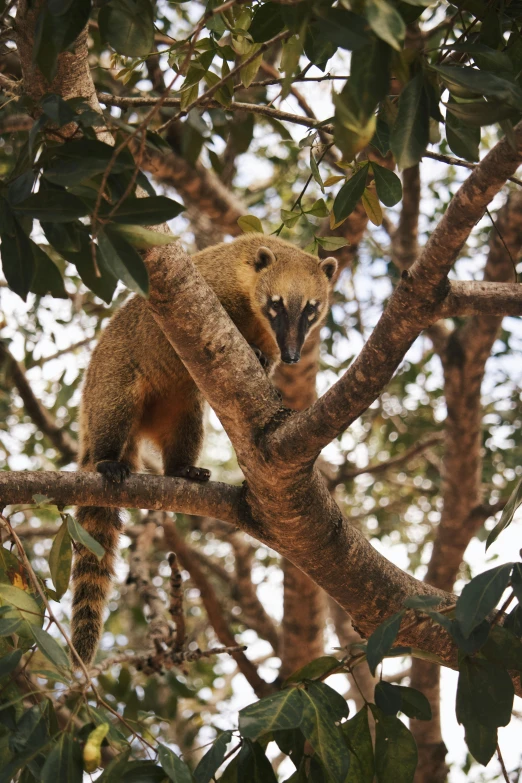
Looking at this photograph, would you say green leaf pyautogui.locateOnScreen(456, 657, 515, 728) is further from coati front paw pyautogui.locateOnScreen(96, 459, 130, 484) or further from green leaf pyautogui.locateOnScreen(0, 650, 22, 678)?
coati front paw pyautogui.locateOnScreen(96, 459, 130, 484)

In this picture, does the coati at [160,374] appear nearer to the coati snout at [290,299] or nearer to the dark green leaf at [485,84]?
the coati snout at [290,299]

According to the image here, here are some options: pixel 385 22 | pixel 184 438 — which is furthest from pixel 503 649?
pixel 184 438

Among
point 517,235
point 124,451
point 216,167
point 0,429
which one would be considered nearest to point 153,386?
point 124,451

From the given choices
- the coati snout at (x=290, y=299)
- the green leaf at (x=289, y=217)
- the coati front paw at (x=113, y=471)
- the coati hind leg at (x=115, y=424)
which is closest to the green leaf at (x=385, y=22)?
the green leaf at (x=289, y=217)

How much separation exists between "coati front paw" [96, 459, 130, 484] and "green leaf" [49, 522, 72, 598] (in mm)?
632

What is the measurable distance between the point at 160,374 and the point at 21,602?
2019 millimetres

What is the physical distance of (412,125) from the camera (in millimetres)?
1692

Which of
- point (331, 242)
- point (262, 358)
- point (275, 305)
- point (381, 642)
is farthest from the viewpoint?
point (275, 305)

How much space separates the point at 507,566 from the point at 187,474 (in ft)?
7.41

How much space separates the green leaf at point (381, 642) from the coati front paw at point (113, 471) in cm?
147

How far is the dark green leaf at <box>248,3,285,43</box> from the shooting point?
229 centimetres

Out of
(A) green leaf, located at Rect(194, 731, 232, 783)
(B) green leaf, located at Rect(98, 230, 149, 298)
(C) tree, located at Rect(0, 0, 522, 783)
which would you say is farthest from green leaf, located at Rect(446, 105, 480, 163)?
(A) green leaf, located at Rect(194, 731, 232, 783)

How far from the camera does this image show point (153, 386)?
3977mm

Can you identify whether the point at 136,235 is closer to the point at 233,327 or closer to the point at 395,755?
the point at 233,327
